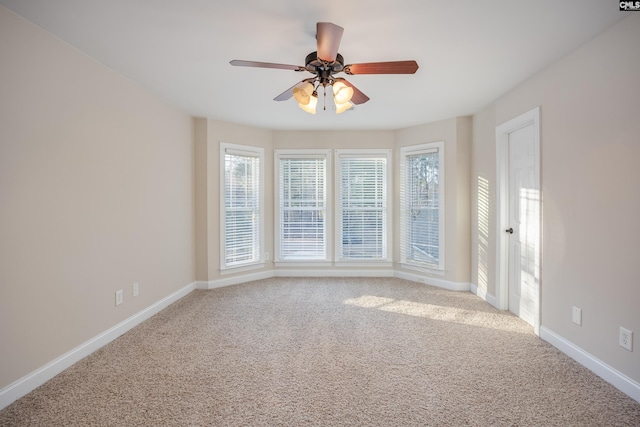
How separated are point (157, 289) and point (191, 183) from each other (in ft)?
4.95

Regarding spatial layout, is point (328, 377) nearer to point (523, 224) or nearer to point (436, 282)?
point (523, 224)

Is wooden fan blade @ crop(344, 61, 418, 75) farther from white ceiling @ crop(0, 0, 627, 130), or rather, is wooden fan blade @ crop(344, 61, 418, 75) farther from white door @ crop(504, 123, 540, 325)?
white door @ crop(504, 123, 540, 325)

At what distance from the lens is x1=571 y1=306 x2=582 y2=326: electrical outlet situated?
2.41m

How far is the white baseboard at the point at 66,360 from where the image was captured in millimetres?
1947

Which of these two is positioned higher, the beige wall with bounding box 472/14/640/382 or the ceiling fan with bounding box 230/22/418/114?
the ceiling fan with bounding box 230/22/418/114

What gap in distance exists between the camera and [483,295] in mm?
3982

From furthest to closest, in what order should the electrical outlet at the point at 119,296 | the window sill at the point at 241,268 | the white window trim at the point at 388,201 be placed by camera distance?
the white window trim at the point at 388,201
the window sill at the point at 241,268
the electrical outlet at the point at 119,296

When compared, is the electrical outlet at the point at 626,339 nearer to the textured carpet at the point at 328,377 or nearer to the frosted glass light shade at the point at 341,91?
the textured carpet at the point at 328,377

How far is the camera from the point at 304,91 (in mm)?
2279

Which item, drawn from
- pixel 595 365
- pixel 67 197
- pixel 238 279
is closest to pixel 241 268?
pixel 238 279

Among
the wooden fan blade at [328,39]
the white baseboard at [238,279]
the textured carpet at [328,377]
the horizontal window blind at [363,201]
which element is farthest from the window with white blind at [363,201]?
the wooden fan blade at [328,39]

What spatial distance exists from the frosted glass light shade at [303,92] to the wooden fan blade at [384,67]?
1.02 ft

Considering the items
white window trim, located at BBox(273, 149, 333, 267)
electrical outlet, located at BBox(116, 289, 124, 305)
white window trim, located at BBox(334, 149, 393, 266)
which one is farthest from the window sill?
electrical outlet, located at BBox(116, 289, 124, 305)

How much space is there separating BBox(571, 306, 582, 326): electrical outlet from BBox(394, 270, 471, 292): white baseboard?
6.20ft
